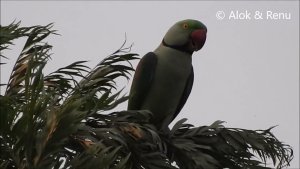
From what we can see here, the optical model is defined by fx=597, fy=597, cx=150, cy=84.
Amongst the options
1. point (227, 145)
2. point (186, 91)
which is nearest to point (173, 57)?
point (186, 91)

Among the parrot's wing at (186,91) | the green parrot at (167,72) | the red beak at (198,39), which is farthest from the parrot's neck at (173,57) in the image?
the parrot's wing at (186,91)

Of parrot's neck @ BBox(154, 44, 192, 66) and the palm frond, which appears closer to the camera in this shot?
the palm frond

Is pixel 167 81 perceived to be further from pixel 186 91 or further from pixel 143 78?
pixel 186 91

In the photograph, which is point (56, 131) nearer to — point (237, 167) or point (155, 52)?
point (237, 167)

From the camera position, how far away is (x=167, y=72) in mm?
5230

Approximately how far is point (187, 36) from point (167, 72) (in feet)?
1.24

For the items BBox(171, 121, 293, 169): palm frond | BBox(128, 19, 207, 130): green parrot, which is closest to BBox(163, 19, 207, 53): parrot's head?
BBox(128, 19, 207, 130): green parrot

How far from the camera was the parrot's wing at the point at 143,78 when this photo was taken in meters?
5.26

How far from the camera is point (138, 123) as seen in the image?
4336 mm

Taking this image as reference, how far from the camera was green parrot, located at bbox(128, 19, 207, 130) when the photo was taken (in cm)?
524

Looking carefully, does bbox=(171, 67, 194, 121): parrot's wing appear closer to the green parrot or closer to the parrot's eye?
the green parrot

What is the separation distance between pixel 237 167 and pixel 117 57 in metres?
1.35

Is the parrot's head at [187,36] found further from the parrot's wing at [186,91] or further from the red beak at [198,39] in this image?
the parrot's wing at [186,91]

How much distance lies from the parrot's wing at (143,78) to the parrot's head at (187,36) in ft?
0.70
